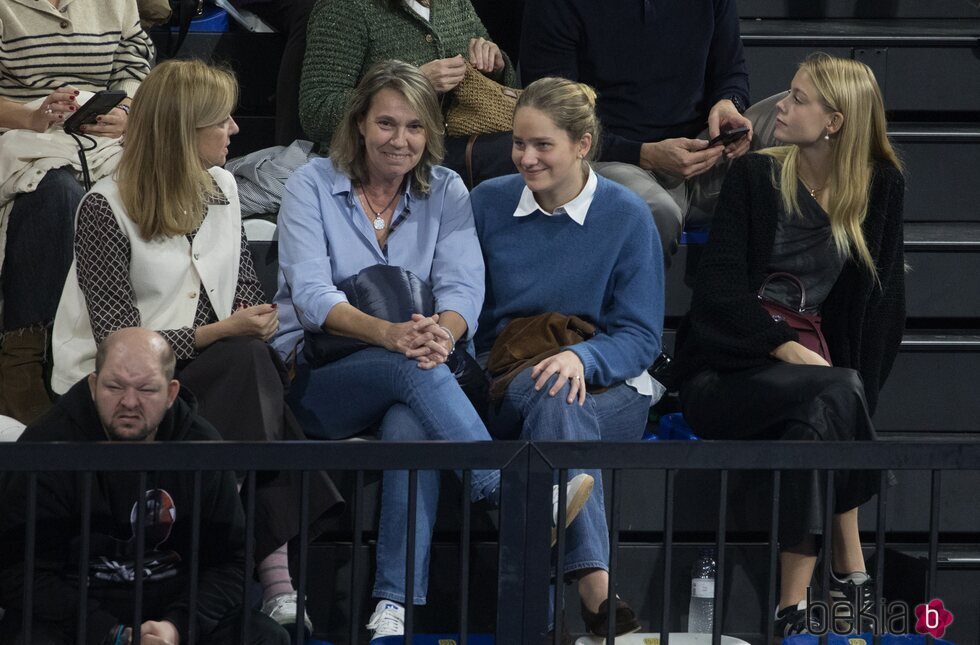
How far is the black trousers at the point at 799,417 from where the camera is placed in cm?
368

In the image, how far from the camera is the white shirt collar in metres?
4.15

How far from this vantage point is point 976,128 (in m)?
5.33

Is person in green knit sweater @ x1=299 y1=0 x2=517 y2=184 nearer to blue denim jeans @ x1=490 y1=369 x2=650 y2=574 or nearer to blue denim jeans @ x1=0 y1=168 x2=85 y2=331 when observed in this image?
blue denim jeans @ x1=0 y1=168 x2=85 y2=331

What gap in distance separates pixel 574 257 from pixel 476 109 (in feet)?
2.72

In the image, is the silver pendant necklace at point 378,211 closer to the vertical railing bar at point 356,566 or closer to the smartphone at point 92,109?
the smartphone at point 92,109

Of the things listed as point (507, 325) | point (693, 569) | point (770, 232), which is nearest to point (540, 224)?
point (507, 325)

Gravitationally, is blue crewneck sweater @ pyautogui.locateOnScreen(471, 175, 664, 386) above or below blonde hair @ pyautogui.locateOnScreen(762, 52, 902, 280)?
below

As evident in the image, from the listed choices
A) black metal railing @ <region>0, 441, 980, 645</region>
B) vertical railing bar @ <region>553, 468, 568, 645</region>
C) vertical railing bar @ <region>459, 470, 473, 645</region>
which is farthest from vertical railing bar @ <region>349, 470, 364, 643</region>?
vertical railing bar @ <region>553, 468, 568, 645</region>

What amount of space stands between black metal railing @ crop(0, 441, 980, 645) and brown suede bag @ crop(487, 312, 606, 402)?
3.56 feet

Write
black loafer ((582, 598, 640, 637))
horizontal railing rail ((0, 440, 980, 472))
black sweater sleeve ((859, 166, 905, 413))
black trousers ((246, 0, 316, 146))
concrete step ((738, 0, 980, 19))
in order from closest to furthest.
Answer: horizontal railing rail ((0, 440, 980, 472)) < black loafer ((582, 598, 640, 637)) < black sweater sleeve ((859, 166, 905, 413)) < black trousers ((246, 0, 316, 146)) < concrete step ((738, 0, 980, 19))

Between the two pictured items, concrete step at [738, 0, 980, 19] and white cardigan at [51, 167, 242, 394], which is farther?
concrete step at [738, 0, 980, 19]

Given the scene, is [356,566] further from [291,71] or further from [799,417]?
[291,71]

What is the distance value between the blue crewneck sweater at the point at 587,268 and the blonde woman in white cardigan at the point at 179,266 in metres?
0.67

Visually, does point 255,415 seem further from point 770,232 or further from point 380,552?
point 770,232
